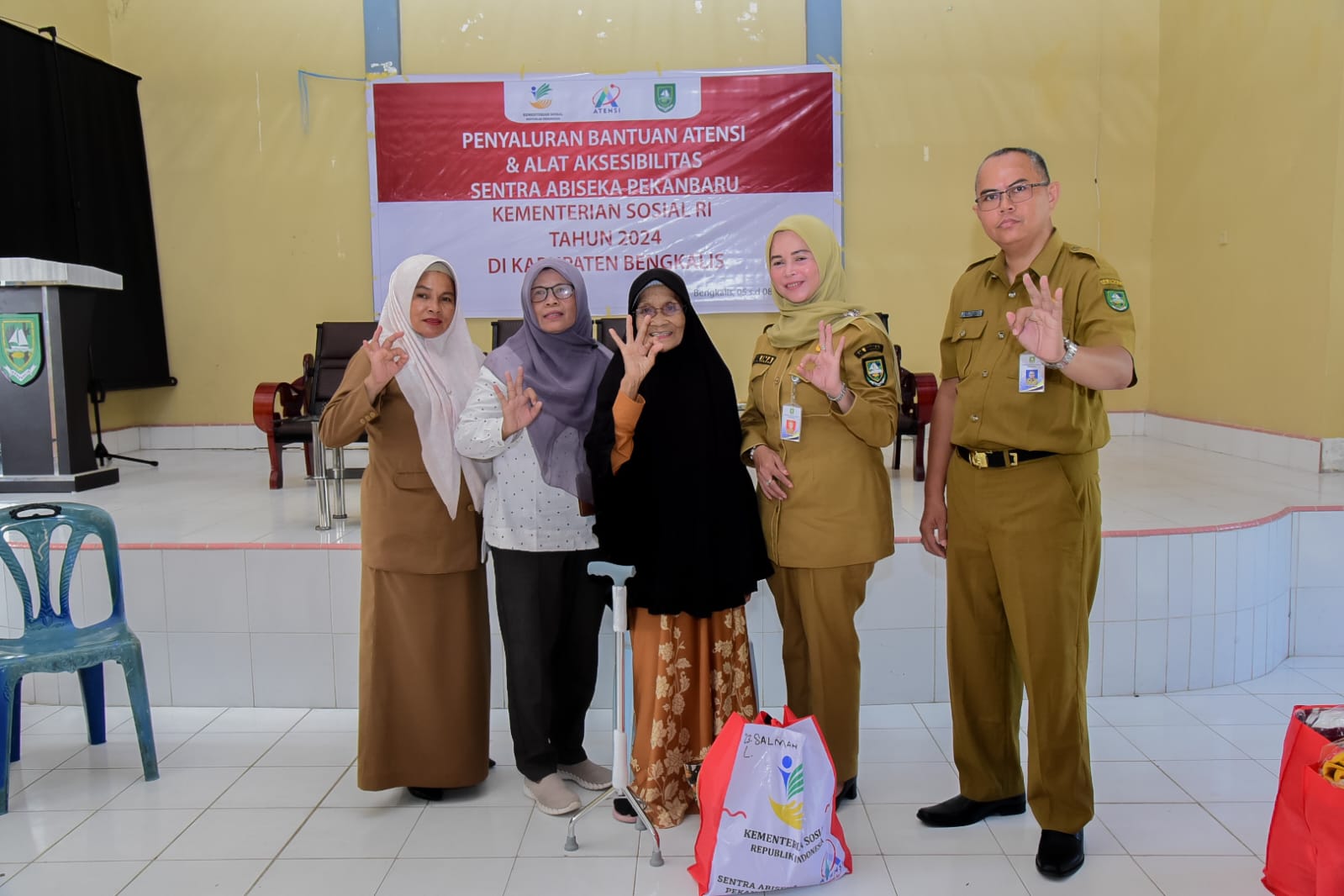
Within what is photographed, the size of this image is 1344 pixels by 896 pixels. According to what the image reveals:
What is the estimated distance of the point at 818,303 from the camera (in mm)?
1965

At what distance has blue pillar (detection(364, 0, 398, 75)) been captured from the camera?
225 inches

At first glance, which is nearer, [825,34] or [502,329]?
[502,329]

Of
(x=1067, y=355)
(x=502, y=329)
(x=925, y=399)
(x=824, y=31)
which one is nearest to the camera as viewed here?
(x=1067, y=355)

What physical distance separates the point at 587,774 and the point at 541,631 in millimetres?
404

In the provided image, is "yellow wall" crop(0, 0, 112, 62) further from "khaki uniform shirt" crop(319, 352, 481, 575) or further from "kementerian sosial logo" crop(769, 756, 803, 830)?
"kementerian sosial logo" crop(769, 756, 803, 830)

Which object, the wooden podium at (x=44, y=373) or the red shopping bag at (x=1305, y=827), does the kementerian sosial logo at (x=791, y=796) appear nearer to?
the red shopping bag at (x=1305, y=827)

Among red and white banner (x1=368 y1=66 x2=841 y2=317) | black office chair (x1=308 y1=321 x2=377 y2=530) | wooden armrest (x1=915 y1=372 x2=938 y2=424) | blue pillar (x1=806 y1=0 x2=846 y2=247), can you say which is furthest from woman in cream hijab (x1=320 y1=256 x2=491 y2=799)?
blue pillar (x1=806 y1=0 x2=846 y2=247)

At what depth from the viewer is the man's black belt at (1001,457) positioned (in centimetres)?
177

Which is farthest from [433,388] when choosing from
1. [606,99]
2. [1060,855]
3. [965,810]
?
[606,99]

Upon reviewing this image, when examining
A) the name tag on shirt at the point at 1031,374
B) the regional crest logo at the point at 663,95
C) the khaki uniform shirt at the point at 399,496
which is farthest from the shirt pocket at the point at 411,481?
the regional crest logo at the point at 663,95

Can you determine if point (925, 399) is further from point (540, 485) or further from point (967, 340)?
point (540, 485)

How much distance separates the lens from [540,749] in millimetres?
2117

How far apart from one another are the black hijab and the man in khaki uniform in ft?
1.56

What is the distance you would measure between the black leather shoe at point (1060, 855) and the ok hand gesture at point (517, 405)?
1340mm
